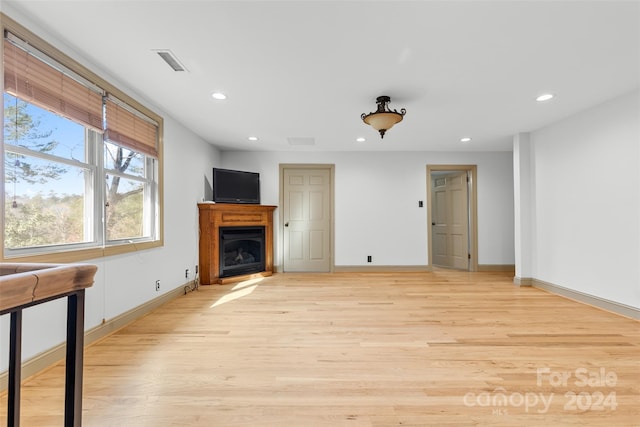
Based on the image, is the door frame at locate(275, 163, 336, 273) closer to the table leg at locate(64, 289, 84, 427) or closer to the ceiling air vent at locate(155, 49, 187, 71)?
the ceiling air vent at locate(155, 49, 187, 71)

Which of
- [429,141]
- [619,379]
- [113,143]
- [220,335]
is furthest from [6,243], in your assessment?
[429,141]

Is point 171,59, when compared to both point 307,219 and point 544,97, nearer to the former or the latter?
point 307,219

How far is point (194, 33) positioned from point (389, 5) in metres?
1.32

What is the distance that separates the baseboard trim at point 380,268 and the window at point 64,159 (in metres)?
3.35

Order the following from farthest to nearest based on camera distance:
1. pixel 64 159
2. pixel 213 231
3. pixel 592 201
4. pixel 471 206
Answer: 1. pixel 471 206
2. pixel 213 231
3. pixel 592 201
4. pixel 64 159

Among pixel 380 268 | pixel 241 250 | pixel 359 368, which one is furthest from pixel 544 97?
pixel 241 250

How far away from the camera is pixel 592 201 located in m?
3.22

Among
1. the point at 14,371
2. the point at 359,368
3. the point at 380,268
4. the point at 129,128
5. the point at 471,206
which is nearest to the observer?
the point at 14,371

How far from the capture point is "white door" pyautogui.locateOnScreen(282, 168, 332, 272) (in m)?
5.23

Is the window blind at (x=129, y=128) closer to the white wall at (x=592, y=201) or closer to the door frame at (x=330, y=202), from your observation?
the door frame at (x=330, y=202)

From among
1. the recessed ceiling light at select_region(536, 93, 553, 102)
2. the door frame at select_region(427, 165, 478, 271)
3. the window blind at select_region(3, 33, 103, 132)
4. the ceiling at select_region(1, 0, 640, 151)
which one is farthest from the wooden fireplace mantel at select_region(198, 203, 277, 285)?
the recessed ceiling light at select_region(536, 93, 553, 102)

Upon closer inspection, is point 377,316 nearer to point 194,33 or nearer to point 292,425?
point 292,425

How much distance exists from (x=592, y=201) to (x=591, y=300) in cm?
118

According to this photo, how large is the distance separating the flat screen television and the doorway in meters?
0.52
